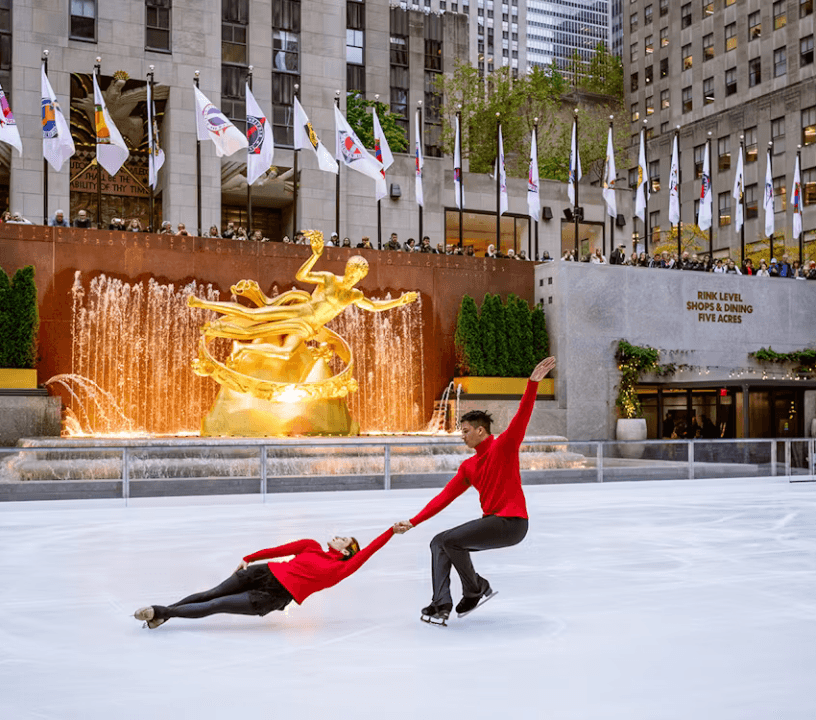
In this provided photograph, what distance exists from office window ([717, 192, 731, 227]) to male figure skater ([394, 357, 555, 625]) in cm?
6480

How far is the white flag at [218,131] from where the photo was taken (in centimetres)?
2655

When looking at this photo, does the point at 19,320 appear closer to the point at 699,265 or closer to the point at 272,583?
the point at 272,583

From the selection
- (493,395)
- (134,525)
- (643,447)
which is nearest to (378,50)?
(493,395)

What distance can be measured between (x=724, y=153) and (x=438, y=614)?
67374mm

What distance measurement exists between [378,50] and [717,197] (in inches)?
1144

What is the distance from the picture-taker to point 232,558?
901 centimetres

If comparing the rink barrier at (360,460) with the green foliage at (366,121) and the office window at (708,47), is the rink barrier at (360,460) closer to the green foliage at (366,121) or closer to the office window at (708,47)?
the green foliage at (366,121)

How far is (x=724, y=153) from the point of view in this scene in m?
67.8

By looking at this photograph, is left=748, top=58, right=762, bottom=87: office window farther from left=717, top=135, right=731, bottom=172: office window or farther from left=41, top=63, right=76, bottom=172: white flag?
left=41, top=63, right=76, bottom=172: white flag

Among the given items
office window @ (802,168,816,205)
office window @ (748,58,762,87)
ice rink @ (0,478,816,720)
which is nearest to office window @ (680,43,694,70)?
office window @ (748,58,762,87)

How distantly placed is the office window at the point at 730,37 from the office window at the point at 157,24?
156ft

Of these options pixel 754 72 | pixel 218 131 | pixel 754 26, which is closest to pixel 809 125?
pixel 754 72

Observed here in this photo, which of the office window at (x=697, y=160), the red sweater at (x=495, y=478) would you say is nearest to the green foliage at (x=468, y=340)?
the red sweater at (x=495, y=478)

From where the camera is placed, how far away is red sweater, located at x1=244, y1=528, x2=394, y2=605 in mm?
5764
